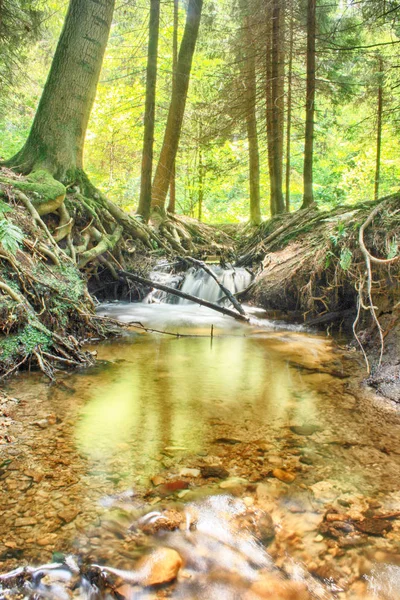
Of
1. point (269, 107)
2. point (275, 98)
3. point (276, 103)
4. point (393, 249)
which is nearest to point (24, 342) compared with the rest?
point (393, 249)

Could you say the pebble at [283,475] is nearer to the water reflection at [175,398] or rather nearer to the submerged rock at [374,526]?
the submerged rock at [374,526]

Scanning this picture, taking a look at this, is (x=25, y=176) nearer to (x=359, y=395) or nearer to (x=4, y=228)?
(x=4, y=228)

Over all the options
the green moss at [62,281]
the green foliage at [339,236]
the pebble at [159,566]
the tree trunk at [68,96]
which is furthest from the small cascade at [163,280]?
the pebble at [159,566]

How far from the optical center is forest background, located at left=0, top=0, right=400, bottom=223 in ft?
36.7

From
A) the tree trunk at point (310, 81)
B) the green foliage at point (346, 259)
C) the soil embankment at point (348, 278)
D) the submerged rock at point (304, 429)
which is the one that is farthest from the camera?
the tree trunk at point (310, 81)

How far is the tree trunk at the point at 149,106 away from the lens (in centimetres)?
1007

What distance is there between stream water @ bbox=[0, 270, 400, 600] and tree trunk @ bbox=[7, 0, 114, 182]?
4.58 metres

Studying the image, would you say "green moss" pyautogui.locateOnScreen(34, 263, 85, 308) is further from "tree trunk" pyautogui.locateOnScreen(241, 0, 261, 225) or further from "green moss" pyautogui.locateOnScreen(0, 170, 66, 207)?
"tree trunk" pyautogui.locateOnScreen(241, 0, 261, 225)

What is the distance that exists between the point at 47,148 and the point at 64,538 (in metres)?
6.65

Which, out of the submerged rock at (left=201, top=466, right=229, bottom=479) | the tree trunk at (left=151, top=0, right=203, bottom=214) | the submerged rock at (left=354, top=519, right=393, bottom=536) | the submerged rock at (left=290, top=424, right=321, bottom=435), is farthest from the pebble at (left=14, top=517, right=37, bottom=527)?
the tree trunk at (left=151, top=0, right=203, bottom=214)

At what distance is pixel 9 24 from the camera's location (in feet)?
30.3

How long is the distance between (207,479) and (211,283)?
6.91 meters

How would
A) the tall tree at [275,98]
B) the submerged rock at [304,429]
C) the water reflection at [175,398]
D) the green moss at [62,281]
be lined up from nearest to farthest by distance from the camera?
the water reflection at [175,398]
the submerged rock at [304,429]
the green moss at [62,281]
the tall tree at [275,98]

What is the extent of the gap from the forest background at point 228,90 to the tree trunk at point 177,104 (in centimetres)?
61
